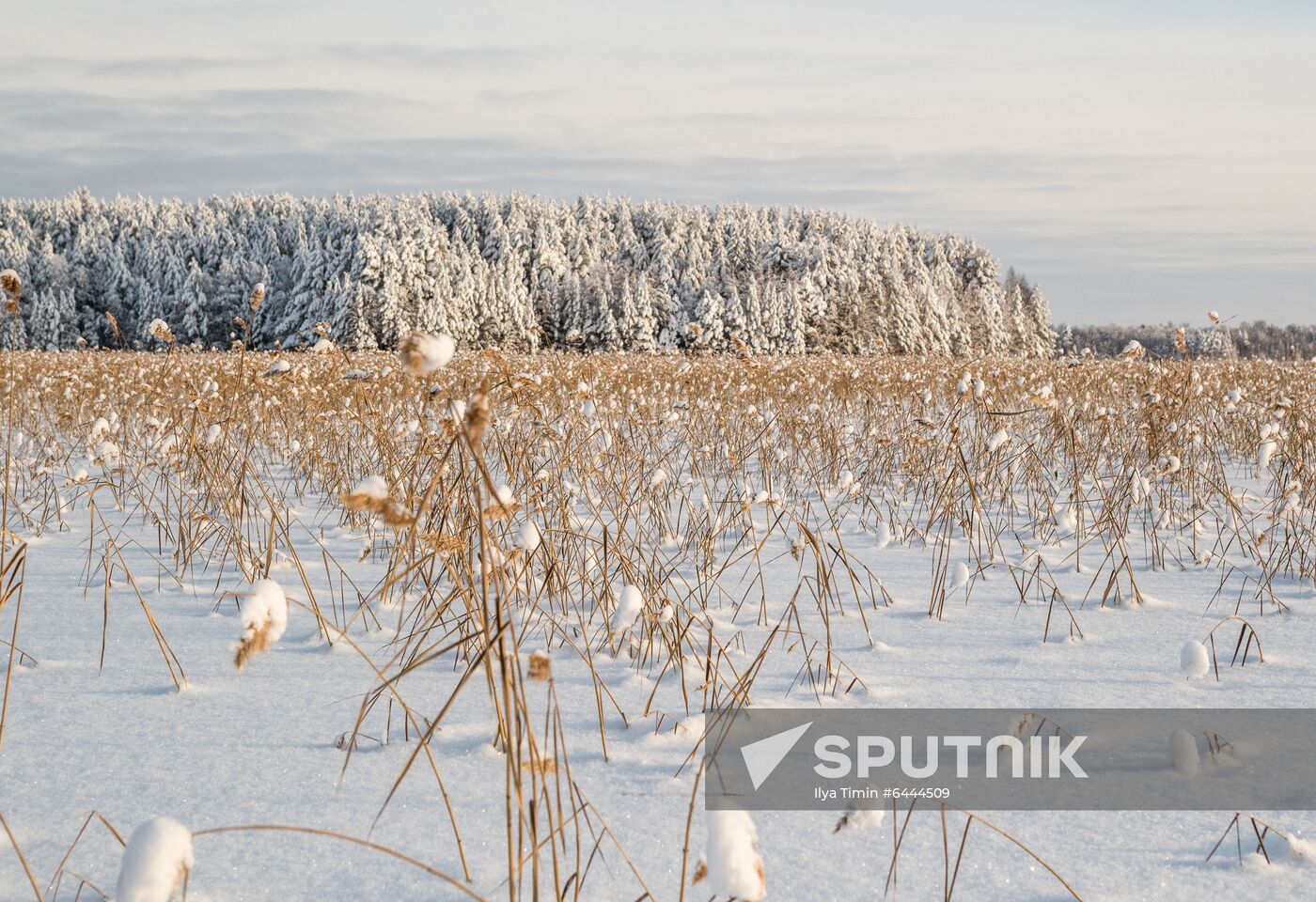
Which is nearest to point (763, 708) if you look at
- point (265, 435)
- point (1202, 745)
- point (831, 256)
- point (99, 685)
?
point (1202, 745)

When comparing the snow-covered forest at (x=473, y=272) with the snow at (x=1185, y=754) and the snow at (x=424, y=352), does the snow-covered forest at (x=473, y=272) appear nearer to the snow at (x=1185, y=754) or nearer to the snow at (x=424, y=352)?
the snow at (x=1185, y=754)

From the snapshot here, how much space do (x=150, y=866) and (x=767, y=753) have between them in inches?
52.7

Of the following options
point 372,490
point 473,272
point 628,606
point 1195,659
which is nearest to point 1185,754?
point 1195,659

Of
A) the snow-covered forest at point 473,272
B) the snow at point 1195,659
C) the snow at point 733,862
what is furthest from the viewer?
the snow-covered forest at point 473,272

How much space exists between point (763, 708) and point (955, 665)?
647 millimetres

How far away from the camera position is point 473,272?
5009cm

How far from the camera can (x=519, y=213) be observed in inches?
2218

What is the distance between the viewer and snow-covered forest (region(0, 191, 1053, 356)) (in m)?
46.3

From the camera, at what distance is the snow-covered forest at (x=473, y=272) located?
46312 millimetres

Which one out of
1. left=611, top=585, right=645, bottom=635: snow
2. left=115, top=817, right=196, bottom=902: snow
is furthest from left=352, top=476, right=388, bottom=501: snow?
left=611, top=585, right=645, bottom=635: snow

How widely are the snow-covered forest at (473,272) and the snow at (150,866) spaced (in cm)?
4250

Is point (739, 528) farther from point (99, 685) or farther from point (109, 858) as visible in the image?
point (109, 858)

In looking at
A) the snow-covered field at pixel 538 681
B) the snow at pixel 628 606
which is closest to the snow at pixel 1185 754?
the snow-covered field at pixel 538 681

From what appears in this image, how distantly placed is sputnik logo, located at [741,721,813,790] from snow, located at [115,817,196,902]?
3.87 feet
